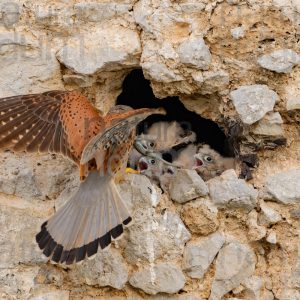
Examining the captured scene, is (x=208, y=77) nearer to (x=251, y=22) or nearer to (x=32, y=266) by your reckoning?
(x=251, y=22)

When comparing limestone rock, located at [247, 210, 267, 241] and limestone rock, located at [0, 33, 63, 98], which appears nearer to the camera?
limestone rock, located at [247, 210, 267, 241]

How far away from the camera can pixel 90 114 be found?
15.0 ft

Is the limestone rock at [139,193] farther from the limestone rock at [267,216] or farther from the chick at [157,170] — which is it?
the limestone rock at [267,216]

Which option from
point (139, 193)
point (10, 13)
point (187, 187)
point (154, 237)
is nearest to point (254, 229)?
point (187, 187)

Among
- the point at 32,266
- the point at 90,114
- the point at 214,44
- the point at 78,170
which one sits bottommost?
the point at 32,266

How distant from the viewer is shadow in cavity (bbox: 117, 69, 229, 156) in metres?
5.70

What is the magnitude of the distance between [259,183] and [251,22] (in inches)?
35.0

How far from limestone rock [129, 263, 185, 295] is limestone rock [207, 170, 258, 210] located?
44cm

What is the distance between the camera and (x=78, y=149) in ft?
15.0

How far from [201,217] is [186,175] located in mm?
265

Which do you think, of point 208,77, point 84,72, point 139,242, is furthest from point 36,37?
point 139,242

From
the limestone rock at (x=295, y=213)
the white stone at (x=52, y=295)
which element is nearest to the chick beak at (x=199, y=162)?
the limestone rock at (x=295, y=213)

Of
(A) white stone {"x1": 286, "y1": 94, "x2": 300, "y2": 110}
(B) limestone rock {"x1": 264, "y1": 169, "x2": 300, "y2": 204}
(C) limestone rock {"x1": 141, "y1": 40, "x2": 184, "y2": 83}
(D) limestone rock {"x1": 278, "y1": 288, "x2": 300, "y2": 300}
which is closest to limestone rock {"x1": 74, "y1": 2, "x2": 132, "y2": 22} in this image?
(C) limestone rock {"x1": 141, "y1": 40, "x2": 184, "y2": 83}

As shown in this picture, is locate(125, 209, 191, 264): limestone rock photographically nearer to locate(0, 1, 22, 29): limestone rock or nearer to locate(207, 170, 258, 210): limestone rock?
locate(207, 170, 258, 210): limestone rock
